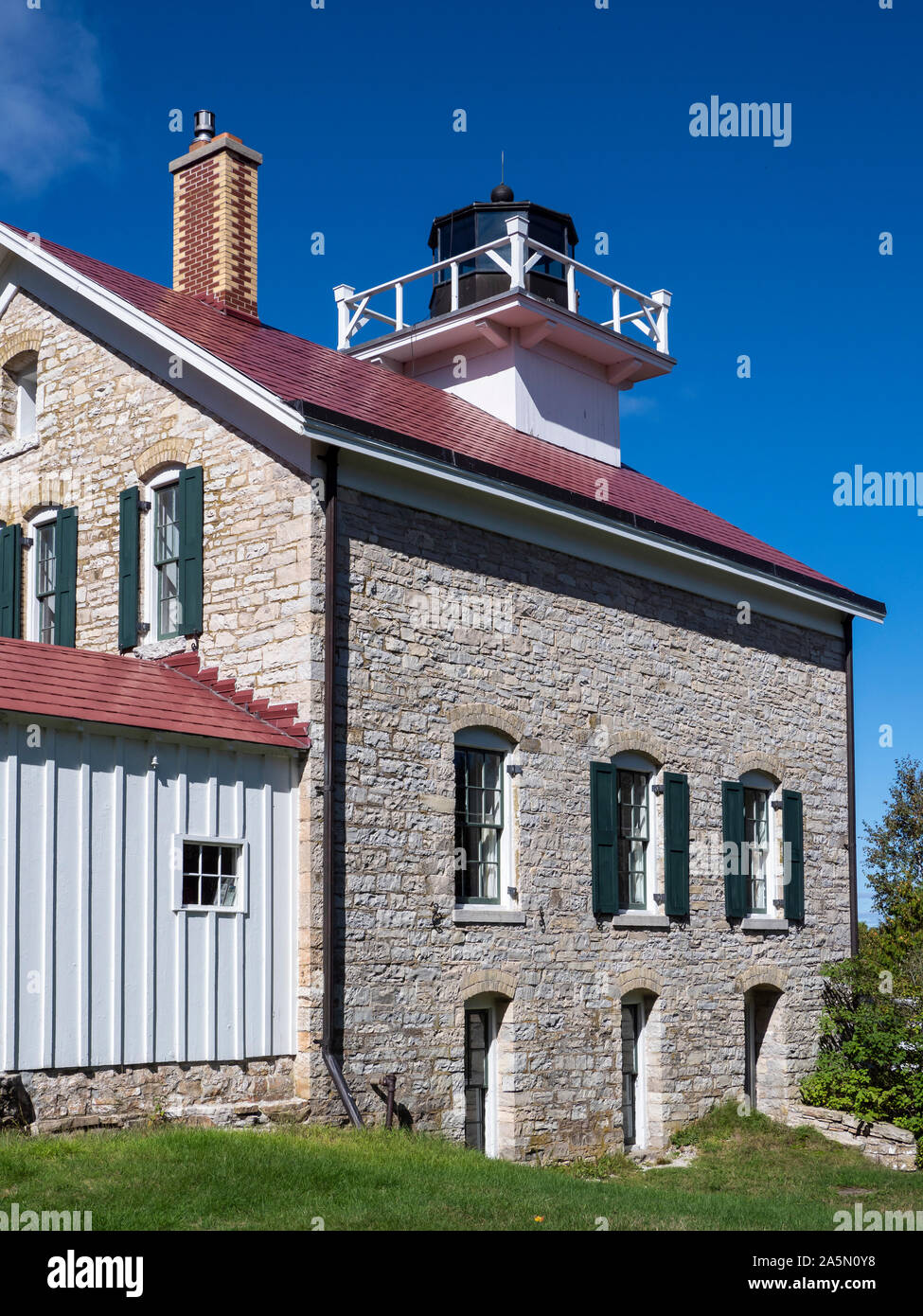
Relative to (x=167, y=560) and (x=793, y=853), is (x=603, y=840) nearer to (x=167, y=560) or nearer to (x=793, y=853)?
(x=793, y=853)

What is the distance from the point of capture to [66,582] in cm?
1492

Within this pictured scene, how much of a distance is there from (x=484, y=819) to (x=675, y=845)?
321 centimetres

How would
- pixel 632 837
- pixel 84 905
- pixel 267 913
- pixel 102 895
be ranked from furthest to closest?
pixel 632 837 < pixel 267 913 < pixel 102 895 < pixel 84 905

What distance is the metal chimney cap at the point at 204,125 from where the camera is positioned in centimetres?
1766

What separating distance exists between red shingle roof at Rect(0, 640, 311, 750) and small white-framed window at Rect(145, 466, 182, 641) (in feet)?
3.44

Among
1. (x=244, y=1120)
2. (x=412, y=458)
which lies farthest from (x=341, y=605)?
(x=244, y=1120)

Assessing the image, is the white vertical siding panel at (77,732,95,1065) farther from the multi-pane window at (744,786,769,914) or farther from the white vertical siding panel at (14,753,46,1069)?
the multi-pane window at (744,786,769,914)

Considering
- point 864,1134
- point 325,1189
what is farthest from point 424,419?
point 864,1134

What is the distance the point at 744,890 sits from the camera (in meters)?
17.7

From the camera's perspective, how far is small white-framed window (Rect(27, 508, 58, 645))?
15336mm

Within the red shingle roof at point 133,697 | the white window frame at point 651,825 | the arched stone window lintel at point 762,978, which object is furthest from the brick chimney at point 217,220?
the arched stone window lintel at point 762,978

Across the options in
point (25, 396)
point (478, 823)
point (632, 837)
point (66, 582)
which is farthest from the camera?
point (25, 396)
